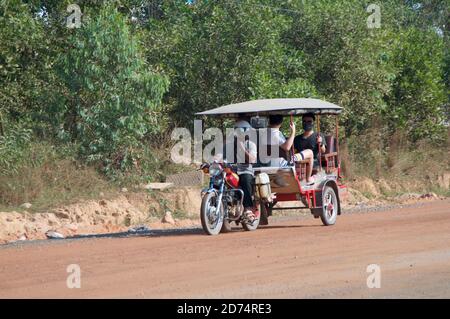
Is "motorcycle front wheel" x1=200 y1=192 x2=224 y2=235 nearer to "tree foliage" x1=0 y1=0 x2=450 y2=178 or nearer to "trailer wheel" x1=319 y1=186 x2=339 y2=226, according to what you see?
"trailer wheel" x1=319 y1=186 x2=339 y2=226

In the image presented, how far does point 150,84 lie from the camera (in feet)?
74.0

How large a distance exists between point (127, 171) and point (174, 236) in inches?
264

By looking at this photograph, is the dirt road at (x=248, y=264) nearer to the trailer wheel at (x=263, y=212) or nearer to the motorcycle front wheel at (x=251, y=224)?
the motorcycle front wheel at (x=251, y=224)

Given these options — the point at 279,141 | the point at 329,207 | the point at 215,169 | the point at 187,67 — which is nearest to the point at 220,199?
the point at 215,169

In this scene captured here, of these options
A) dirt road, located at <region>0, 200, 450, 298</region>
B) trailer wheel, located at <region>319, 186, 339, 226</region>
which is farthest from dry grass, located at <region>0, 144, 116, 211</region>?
trailer wheel, located at <region>319, 186, 339, 226</region>

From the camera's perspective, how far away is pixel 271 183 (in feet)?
56.0

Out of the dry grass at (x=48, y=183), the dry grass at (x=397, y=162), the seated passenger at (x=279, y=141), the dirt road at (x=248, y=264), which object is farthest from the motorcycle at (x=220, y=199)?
the dry grass at (x=397, y=162)

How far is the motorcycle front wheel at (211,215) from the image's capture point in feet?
51.5

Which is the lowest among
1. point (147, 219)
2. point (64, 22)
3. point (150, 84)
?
point (147, 219)

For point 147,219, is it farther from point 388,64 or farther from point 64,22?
point 388,64

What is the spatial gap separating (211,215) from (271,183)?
152cm

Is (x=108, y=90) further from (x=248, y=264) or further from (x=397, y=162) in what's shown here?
(x=397, y=162)
